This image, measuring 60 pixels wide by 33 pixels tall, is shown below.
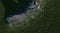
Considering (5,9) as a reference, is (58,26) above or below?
below

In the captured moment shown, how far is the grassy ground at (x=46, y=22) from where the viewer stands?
70 centimetres

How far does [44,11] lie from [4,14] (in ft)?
→ 0.74

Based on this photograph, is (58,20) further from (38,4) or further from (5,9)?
(5,9)

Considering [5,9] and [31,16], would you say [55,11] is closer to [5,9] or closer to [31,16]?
[31,16]

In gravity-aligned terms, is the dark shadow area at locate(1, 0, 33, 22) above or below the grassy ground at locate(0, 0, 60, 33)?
above

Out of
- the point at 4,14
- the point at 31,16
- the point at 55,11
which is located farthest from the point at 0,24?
the point at 55,11

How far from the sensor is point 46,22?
29.0 inches

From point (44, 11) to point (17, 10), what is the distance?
158mm

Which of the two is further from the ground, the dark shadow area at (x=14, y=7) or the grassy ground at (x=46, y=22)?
the dark shadow area at (x=14, y=7)

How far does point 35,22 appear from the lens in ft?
2.36

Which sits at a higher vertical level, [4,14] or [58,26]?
[4,14]

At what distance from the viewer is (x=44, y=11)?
0.71 meters

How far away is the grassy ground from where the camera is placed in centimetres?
70

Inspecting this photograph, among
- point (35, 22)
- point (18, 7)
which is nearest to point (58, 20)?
point (35, 22)
